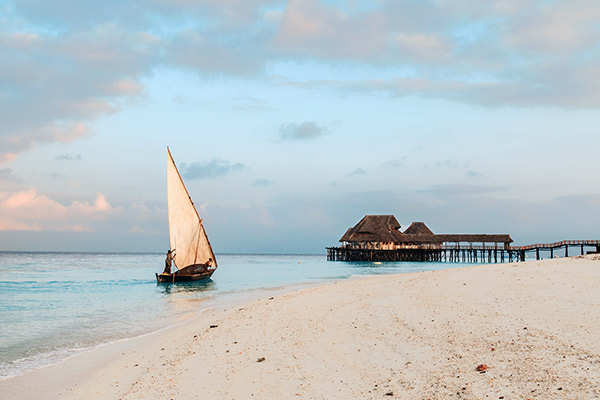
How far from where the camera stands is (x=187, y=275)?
119 feet

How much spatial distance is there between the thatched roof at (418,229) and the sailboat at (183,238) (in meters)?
57.2

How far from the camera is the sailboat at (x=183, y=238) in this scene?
1262 inches

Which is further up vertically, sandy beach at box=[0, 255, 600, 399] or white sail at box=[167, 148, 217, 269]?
white sail at box=[167, 148, 217, 269]

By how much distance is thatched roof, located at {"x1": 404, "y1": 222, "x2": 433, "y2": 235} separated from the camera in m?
87.6

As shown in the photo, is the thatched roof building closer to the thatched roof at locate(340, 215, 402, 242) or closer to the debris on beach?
the thatched roof at locate(340, 215, 402, 242)

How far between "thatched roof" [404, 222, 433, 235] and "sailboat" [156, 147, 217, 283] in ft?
188

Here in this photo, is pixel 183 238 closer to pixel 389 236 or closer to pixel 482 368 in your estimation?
pixel 482 368

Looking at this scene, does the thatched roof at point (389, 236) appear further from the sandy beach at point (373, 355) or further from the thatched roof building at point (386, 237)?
the sandy beach at point (373, 355)

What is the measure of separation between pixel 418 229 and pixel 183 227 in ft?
206

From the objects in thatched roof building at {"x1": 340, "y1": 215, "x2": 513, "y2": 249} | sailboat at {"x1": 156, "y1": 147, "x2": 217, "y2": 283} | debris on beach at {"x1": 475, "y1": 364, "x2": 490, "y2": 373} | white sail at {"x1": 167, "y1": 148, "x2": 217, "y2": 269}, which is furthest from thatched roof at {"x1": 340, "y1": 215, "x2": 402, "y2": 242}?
debris on beach at {"x1": 475, "y1": 364, "x2": 490, "y2": 373}

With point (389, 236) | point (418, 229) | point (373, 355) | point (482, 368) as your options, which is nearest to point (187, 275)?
point (373, 355)

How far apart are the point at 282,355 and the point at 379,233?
7260 centimetres

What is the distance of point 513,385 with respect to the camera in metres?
5.87

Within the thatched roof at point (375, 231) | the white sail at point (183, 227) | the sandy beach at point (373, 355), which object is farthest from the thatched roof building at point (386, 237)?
the sandy beach at point (373, 355)
